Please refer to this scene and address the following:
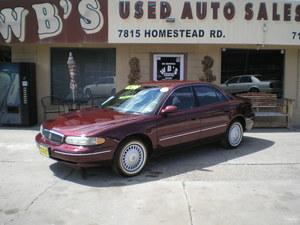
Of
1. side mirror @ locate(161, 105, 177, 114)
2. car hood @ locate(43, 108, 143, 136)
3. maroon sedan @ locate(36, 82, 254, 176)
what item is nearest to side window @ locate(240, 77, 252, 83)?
maroon sedan @ locate(36, 82, 254, 176)

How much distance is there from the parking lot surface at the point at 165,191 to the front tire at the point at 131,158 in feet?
0.48

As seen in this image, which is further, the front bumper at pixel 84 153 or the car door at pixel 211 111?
the car door at pixel 211 111

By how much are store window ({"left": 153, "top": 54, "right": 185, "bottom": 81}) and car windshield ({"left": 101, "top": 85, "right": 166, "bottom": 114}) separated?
4.25 metres

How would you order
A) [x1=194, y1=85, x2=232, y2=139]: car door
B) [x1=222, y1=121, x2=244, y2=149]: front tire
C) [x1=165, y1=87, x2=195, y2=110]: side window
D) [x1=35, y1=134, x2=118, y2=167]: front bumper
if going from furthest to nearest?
[x1=222, y1=121, x2=244, y2=149]: front tire, [x1=194, y1=85, x2=232, y2=139]: car door, [x1=165, y1=87, x2=195, y2=110]: side window, [x1=35, y1=134, x2=118, y2=167]: front bumper

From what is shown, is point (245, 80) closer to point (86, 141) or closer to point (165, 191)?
point (165, 191)

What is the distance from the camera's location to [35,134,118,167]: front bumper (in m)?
5.88

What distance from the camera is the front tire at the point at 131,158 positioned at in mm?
6230

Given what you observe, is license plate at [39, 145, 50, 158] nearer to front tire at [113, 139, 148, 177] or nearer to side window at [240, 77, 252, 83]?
front tire at [113, 139, 148, 177]

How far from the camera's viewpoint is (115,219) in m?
4.76

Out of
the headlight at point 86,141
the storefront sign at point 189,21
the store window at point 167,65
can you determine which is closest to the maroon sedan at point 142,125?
the headlight at point 86,141

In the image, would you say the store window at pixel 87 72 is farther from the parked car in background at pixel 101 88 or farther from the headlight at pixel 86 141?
the headlight at pixel 86 141

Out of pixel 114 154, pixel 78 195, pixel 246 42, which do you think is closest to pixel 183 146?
pixel 114 154

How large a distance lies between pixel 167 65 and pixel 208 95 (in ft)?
Answer: 14.2

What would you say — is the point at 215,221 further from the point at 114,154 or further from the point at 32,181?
the point at 32,181
